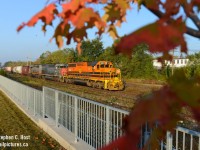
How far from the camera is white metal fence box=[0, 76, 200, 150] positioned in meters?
4.58

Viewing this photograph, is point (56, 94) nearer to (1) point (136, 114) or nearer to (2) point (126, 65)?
(1) point (136, 114)

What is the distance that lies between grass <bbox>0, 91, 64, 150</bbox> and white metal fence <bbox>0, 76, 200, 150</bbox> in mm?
537

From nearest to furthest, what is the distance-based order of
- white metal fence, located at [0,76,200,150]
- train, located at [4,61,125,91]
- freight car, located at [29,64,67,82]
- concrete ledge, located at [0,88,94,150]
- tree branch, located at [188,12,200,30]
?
tree branch, located at [188,12,200,30] → white metal fence, located at [0,76,200,150] → concrete ledge, located at [0,88,94,150] → train, located at [4,61,125,91] → freight car, located at [29,64,67,82]

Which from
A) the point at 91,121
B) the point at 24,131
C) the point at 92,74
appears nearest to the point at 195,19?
the point at 91,121

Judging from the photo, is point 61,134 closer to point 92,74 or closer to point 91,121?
point 91,121

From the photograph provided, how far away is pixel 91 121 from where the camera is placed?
7094 millimetres

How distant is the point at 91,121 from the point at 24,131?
4.00 metres

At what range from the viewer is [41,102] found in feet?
38.4

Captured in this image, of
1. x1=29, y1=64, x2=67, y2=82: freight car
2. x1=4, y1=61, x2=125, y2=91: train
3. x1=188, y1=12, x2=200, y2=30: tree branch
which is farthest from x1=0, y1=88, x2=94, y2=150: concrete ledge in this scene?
x1=29, y1=64, x2=67, y2=82: freight car

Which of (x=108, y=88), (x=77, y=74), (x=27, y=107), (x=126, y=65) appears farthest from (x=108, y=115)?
(x=126, y=65)

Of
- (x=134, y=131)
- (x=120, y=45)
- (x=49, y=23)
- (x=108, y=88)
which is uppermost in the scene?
(x=49, y=23)

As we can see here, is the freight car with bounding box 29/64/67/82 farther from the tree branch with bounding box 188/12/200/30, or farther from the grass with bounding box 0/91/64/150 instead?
the tree branch with bounding box 188/12/200/30

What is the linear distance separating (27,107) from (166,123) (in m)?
13.6

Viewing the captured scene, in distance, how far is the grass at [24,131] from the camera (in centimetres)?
865
